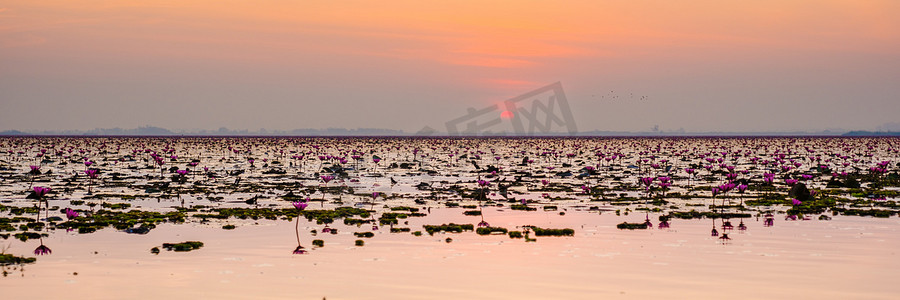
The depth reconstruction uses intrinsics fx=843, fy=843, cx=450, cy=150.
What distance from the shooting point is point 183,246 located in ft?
65.0

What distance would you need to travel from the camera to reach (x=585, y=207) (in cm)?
3148

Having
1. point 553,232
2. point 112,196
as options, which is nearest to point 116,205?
point 112,196

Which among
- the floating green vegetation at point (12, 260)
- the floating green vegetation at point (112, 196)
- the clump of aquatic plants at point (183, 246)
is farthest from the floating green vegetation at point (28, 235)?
the floating green vegetation at point (112, 196)

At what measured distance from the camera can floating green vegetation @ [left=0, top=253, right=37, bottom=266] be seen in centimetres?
1762

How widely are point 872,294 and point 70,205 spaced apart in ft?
87.9

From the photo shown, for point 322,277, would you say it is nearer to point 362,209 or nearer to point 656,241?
point 656,241

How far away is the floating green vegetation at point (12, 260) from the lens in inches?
694

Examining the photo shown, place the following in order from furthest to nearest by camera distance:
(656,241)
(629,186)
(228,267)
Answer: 1. (629,186)
2. (656,241)
3. (228,267)

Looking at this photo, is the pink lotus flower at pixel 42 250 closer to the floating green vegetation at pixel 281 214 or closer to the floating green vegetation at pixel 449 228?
the floating green vegetation at pixel 281 214

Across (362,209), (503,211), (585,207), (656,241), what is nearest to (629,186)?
(585,207)

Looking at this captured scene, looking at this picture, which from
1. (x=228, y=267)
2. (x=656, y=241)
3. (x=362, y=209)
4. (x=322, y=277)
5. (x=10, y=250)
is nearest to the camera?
(x=322, y=277)

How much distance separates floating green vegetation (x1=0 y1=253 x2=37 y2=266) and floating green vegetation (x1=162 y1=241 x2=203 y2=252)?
3005mm

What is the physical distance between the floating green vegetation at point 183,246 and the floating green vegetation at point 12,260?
301 centimetres

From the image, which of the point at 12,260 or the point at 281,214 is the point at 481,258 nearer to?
the point at 12,260
